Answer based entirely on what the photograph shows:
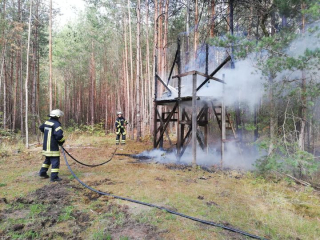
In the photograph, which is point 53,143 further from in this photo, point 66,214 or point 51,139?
point 66,214

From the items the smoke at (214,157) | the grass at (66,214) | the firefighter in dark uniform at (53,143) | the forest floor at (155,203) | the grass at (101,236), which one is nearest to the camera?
the grass at (101,236)

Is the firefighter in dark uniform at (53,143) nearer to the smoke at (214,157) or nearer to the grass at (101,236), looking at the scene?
the grass at (101,236)

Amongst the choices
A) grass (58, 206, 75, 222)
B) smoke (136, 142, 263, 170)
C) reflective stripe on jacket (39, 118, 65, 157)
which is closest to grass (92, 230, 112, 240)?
Answer: grass (58, 206, 75, 222)

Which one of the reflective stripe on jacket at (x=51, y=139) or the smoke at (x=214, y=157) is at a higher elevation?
the reflective stripe on jacket at (x=51, y=139)

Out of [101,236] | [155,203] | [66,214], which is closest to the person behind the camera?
[101,236]

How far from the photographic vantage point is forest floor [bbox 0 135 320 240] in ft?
8.79

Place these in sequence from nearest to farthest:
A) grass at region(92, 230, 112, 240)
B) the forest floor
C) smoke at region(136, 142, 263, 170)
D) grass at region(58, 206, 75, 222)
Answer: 1. grass at region(92, 230, 112, 240)
2. the forest floor
3. grass at region(58, 206, 75, 222)
4. smoke at region(136, 142, 263, 170)

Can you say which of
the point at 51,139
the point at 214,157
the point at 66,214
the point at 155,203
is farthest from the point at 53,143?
the point at 214,157

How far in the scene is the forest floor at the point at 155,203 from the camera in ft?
8.79

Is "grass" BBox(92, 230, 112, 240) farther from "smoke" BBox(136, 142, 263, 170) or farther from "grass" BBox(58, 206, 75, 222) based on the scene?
"smoke" BBox(136, 142, 263, 170)

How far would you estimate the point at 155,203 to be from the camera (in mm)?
3570

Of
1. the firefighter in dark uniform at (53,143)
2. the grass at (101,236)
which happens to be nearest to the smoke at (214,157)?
the firefighter in dark uniform at (53,143)

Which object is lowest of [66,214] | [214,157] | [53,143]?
[214,157]

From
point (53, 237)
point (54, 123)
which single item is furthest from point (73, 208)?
point (54, 123)
